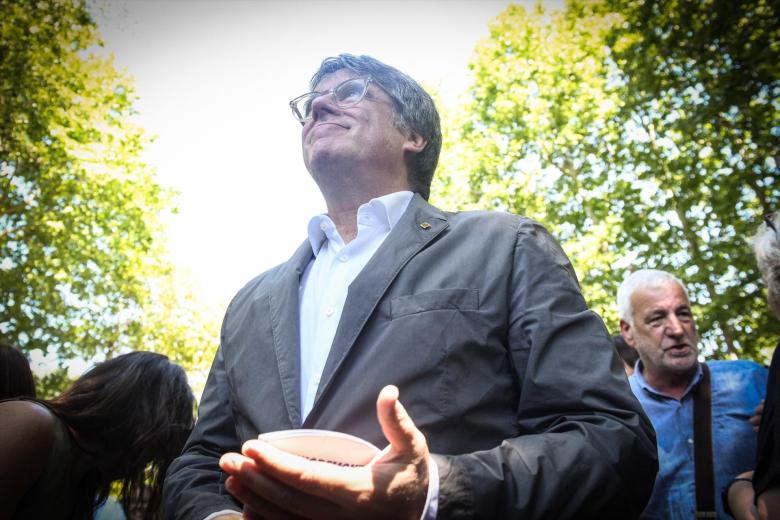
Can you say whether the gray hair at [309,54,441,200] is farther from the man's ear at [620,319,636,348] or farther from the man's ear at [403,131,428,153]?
the man's ear at [620,319,636,348]

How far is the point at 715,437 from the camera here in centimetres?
322

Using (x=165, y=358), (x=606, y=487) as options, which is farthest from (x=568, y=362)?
(x=165, y=358)

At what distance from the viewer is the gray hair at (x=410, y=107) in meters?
2.66

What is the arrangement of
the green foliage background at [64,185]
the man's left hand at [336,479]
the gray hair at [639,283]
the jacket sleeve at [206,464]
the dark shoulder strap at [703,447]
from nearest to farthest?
the man's left hand at [336,479] → the jacket sleeve at [206,464] → the dark shoulder strap at [703,447] → the gray hair at [639,283] → the green foliage background at [64,185]

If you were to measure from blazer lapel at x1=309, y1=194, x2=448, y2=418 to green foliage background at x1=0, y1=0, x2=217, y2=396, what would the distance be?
10.6m

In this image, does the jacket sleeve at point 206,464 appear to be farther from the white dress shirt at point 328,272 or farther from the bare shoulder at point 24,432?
the bare shoulder at point 24,432

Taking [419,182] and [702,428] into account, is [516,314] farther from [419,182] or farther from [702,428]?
[702,428]

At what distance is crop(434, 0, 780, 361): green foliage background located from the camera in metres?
5.44

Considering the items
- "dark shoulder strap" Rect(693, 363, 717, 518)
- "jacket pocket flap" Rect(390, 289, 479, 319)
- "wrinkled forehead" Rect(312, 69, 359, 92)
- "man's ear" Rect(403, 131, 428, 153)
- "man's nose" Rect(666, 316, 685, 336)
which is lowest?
"dark shoulder strap" Rect(693, 363, 717, 518)

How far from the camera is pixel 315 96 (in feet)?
9.28

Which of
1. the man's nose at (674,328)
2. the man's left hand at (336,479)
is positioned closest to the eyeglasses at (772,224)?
the man's nose at (674,328)

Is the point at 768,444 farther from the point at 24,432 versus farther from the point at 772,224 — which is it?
the point at 24,432

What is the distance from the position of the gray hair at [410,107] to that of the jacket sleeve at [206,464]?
1.42 metres

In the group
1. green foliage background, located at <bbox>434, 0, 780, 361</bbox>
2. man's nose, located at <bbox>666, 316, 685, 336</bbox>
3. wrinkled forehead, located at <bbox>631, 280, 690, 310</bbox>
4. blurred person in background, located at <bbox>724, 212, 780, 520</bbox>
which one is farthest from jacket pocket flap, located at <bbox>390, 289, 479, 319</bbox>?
green foliage background, located at <bbox>434, 0, 780, 361</bbox>
